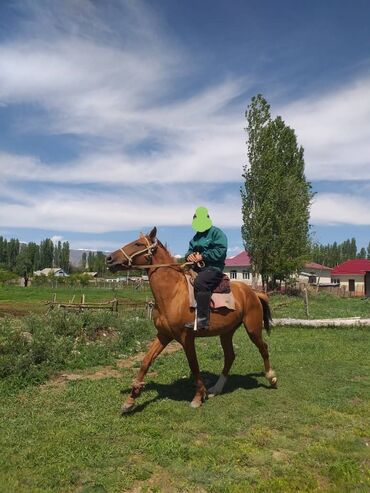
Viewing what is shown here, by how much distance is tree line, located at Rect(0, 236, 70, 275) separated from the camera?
353 feet

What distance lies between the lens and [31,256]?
4496 inches

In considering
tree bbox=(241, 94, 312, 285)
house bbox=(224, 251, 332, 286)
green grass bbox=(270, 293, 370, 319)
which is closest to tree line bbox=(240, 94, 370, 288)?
tree bbox=(241, 94, 312, 285)

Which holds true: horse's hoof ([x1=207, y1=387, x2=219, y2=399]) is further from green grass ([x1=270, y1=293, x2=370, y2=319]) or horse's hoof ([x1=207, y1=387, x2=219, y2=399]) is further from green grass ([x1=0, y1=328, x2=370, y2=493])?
green grass ([x1=270, y1=293, x2=370, y2=319])

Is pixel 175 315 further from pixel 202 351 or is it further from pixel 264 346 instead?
pixel 202 351

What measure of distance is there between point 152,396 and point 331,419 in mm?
2594

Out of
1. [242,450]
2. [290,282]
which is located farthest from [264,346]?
[290,282]

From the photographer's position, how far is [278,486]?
13.5 feet

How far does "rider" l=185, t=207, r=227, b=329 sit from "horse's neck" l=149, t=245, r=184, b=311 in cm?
29

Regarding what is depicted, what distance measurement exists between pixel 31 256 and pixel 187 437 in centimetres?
11555

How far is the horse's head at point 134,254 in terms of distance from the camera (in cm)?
638

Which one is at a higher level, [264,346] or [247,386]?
[264,346]

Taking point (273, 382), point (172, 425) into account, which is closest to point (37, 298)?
point (273, 382)

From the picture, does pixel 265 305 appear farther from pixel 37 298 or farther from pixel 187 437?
pixel 37 298

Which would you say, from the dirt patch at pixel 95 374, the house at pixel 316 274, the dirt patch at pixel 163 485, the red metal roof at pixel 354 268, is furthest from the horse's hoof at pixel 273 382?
the house at pixel 316 274
